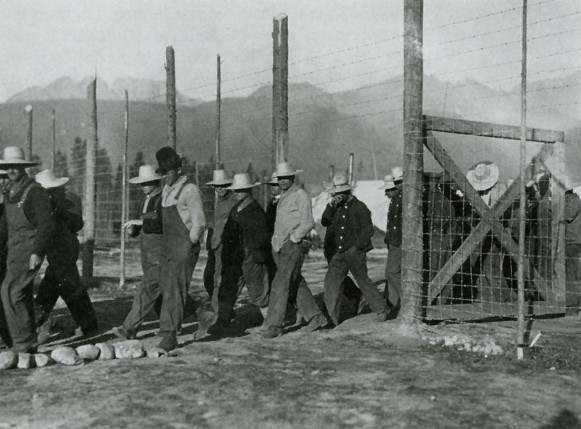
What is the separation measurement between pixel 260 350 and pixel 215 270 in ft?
7.41

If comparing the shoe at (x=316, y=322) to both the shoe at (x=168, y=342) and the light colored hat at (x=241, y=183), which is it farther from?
the shoe at (x=168, y=342)

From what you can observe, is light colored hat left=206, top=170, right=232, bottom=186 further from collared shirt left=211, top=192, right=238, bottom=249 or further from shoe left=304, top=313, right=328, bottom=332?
shoe left=304, top=313, right=328, bottom=332

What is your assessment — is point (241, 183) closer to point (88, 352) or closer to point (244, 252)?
point (244, 252)

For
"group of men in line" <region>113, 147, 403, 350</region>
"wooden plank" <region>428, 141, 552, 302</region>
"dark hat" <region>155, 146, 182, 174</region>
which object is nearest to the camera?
"group of men in line" <region>113, 147, 403, 350</region>

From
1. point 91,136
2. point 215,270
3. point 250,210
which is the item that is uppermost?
point 91,136

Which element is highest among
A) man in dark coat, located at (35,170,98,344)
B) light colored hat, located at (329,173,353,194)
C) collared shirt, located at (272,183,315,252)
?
light colored hat, located at (329,173,353,194)

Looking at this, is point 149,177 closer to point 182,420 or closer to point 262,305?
point 262,305

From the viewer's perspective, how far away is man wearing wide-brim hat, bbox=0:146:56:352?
287 inches

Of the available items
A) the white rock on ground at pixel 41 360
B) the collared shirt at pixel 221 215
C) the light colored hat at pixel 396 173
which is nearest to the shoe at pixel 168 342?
the white rock on ground at pixel 41 360

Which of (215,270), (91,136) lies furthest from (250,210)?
(91,136)

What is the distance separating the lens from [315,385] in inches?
239

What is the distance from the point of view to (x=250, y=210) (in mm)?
9320

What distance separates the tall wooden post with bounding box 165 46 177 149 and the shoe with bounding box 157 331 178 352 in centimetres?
644

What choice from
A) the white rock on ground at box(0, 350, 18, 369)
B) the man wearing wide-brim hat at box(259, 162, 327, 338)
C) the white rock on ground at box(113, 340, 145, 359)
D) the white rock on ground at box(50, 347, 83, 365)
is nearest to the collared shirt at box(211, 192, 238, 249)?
the man wearing wide-brim hat at box(259, 162, 327, 338)
